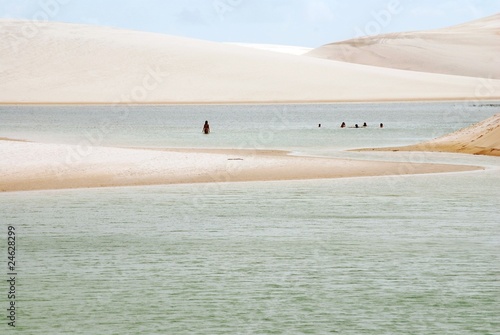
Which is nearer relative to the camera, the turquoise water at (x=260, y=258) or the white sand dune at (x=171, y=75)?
the turquoise water at (x=260, y=258)

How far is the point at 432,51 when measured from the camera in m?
165

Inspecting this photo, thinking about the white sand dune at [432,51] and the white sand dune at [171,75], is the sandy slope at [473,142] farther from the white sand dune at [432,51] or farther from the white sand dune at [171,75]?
the white sand dune at [432,51]

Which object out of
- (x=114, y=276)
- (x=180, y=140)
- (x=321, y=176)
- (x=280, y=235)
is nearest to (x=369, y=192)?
(x=321, y=176)

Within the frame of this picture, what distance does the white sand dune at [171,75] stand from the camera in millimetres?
91000

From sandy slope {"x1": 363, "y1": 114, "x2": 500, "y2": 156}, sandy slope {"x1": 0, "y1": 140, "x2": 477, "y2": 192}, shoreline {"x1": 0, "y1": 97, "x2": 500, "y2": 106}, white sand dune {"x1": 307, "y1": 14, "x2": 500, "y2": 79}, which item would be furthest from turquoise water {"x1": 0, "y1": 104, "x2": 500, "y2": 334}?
white sand dune {"x1": 307, "y1": 14, "x2": 500, "y2": 79}

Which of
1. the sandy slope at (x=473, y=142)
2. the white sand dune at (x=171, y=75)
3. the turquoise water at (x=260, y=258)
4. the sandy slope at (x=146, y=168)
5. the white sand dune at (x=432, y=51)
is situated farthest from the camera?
the white sand dune at (x=432, y=51)

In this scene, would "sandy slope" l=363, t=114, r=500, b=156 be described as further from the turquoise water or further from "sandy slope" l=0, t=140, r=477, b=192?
the turquoise water

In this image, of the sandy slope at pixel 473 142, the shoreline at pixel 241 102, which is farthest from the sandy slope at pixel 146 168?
the shoreline at pixel 241 102

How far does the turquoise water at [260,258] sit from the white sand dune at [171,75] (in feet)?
230

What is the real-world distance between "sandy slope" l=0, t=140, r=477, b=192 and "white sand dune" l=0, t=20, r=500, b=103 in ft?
207

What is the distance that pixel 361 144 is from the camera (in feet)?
108

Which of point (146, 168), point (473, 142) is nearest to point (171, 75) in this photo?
point (473, 142)

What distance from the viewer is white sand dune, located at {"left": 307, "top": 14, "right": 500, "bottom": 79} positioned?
15738 centimetres

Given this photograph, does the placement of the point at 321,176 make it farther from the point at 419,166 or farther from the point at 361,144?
the point at 361,144
